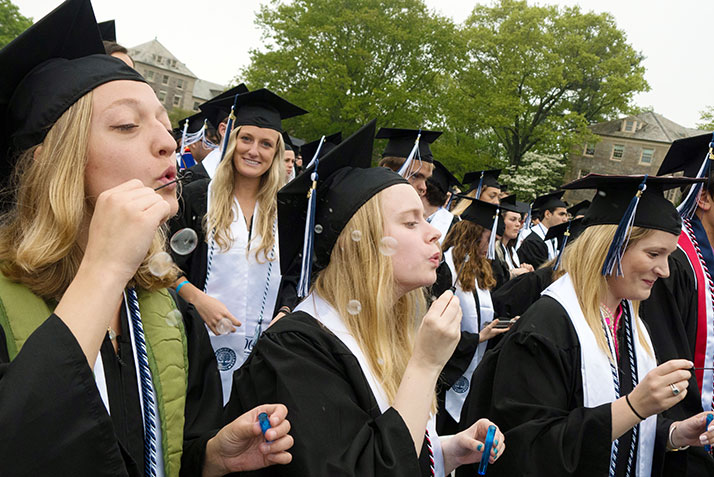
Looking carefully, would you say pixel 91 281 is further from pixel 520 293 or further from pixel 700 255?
pixel 520 293

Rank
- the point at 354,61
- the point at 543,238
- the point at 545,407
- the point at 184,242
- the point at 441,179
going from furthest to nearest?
the point at 354,61
the point at 543,238
the point at 441,179
the point at 184,242
the point at 545,407

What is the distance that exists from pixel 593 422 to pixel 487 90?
3013 centimetres

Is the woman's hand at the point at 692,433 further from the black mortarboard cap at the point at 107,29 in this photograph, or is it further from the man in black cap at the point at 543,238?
the man in black cap at the point at 543,238

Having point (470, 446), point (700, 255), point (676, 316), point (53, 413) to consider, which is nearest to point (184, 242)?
point (53, 413)

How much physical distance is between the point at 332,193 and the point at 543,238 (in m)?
8.78

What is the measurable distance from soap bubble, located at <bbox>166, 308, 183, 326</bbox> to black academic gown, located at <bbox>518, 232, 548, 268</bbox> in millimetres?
8512

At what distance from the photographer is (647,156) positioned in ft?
137

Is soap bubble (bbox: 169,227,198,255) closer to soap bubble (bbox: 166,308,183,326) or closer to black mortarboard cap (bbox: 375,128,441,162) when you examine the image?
soap bubble (bbox: 166,308,183,326)

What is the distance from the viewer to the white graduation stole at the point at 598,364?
2579mm

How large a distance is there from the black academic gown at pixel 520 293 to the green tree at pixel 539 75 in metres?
24.6

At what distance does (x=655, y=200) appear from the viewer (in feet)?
9.93

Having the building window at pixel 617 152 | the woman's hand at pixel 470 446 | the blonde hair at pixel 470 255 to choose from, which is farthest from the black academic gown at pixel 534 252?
the building window at pixel 617 152

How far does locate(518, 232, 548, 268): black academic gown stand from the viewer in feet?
31.1

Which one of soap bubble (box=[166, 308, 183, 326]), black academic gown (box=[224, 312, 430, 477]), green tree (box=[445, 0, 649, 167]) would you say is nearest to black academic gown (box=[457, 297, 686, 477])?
black academic gown (box=[224, 312, 430, 477])
